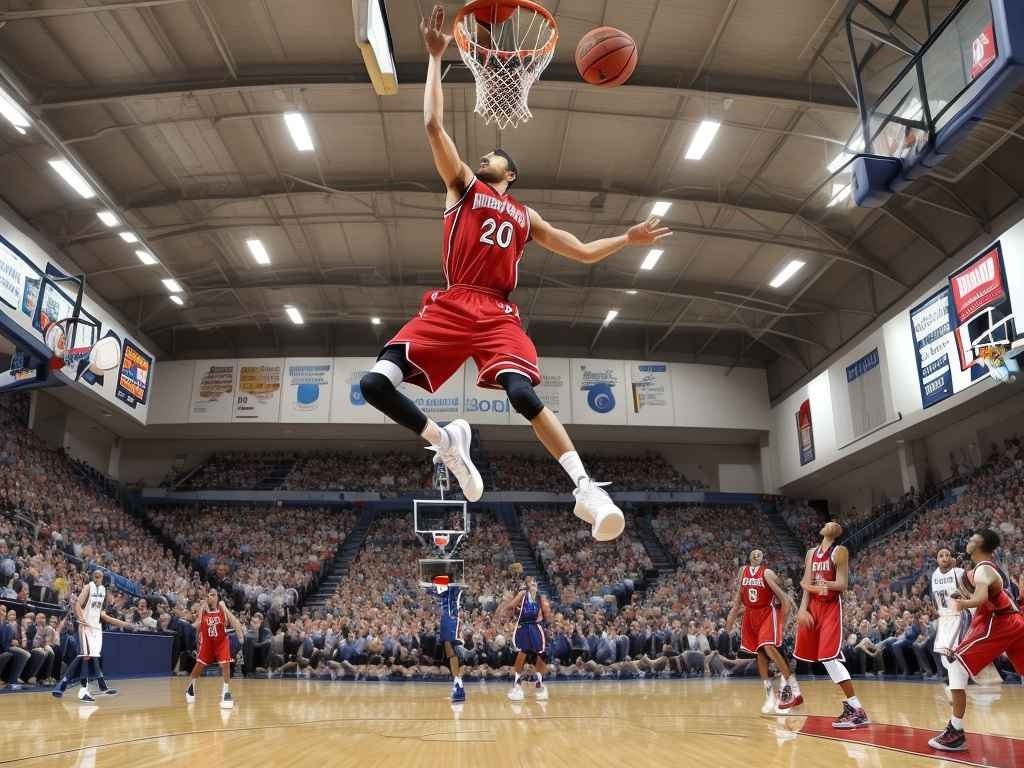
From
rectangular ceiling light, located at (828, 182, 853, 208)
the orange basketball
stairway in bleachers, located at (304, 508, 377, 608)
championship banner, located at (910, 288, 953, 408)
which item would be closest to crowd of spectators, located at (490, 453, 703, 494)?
stairway in bleachers, located at (304, 508, 377, 608)

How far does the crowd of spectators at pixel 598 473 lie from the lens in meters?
26.2

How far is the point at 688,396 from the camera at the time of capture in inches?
1019

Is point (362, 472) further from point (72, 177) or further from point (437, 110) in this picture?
point (437, 110)

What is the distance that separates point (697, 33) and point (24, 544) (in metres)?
15.5

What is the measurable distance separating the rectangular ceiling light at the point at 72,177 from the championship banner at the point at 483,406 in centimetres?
1175

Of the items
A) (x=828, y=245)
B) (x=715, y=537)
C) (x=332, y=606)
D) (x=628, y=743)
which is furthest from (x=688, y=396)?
(x=628, y=743)

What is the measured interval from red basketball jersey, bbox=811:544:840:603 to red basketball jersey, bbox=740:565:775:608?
1.29 metres

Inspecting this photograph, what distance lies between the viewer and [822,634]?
6836 mm

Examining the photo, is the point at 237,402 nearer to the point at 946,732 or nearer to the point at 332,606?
the point at 332,606

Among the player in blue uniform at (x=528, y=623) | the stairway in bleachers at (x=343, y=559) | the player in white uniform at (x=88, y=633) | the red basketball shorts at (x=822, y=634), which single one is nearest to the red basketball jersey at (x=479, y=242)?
the red basketball shorts at (x=822, y=634)

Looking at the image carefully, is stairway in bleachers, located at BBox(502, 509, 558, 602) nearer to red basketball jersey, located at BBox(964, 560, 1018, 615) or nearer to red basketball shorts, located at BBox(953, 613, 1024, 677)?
red basketball shorts, located at BBox(953, 613, 1024, 677)

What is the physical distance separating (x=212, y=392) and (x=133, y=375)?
11.7 feet

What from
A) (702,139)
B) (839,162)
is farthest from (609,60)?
(839,162)

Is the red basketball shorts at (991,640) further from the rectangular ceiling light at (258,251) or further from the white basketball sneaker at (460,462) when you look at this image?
the rectangular ceiling light at (258,251)
